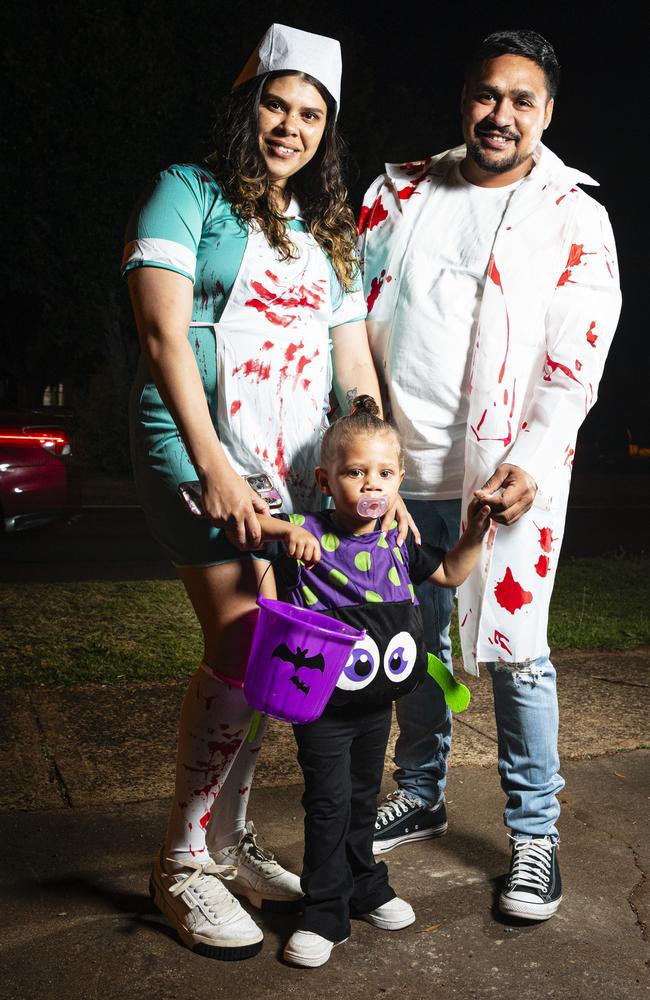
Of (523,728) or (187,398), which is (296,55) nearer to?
(187,398)

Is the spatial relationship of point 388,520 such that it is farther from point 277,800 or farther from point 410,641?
point 277,800

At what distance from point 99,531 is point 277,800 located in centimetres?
836

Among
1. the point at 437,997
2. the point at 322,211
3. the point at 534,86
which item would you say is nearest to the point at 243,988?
the point at 437,997

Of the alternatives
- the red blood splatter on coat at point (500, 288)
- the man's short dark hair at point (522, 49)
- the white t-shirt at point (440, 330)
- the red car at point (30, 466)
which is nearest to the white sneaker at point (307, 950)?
the white t-shirt at point (440, 330)

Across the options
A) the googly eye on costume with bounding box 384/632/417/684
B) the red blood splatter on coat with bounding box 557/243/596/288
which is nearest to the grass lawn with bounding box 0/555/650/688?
the googly eye on costume with bounding box 384/632/417/684

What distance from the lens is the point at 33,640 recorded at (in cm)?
536

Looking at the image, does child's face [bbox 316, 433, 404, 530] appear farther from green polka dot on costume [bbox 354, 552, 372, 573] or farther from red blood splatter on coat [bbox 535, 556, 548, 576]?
red blood splatter on coat [bbox 535, 556, 548, 576]

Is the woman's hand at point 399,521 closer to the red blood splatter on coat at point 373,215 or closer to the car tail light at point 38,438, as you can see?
the red blood splatter on coat at point 373,215

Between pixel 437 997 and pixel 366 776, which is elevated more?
→ pixel 366 776

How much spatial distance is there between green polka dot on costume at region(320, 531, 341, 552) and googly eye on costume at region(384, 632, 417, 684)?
0.26 metres

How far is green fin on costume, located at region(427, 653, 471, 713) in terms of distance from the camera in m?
2.74

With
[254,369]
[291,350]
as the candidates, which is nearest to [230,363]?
[254,369]

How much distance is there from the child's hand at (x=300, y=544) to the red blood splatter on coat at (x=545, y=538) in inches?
29.2

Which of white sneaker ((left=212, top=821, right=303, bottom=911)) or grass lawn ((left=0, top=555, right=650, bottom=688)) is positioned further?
grass lawn ((left=0, top=555, right=650, bottom=688))
